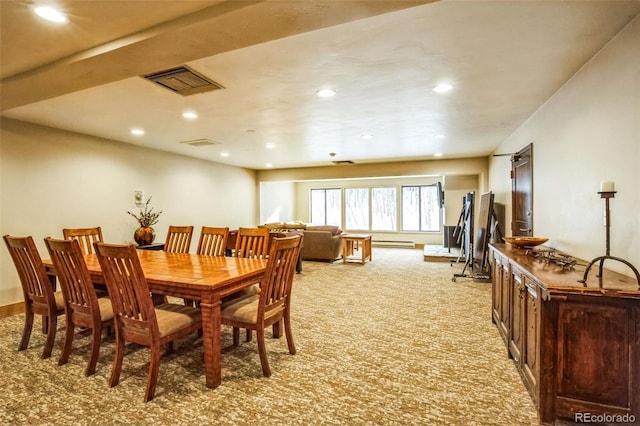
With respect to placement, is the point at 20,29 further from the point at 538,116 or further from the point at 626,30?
the point at 538,116

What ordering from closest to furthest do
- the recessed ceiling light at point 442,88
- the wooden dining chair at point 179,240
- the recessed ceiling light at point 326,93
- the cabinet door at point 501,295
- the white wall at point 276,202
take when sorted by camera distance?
the cabinet door at point 501,295
the recessed ceiling light at point 442,88
the recessed ceiling light at point 326,93
the wooden dining chair at point 179,240
the white wall at point 276,202

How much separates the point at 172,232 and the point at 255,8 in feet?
10.7

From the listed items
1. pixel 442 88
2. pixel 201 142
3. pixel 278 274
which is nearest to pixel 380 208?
pixel 201 142

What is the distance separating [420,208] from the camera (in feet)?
33.9

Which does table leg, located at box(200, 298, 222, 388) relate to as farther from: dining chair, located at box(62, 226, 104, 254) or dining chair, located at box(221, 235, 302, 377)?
dining chair, located at box(62, 226, 104, 254)

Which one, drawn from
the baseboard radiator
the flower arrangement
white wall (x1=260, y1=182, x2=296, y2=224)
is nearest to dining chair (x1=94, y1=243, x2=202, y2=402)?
the flower arrangement

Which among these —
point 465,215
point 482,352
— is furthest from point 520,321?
point 465,215

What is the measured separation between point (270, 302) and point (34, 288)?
6.83ft

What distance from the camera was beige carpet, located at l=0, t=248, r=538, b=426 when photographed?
1.92 meters

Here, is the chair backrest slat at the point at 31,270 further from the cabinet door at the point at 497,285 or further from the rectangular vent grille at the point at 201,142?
the cabinet door at the point at 497,285

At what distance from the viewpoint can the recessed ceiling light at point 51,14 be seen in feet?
5.66

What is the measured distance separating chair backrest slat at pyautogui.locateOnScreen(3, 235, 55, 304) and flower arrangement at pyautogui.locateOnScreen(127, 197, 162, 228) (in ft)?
8.92

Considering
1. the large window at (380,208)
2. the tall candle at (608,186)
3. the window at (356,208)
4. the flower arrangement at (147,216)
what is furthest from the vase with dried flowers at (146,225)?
the window at (356,208)

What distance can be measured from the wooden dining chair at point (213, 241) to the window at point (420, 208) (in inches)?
304
